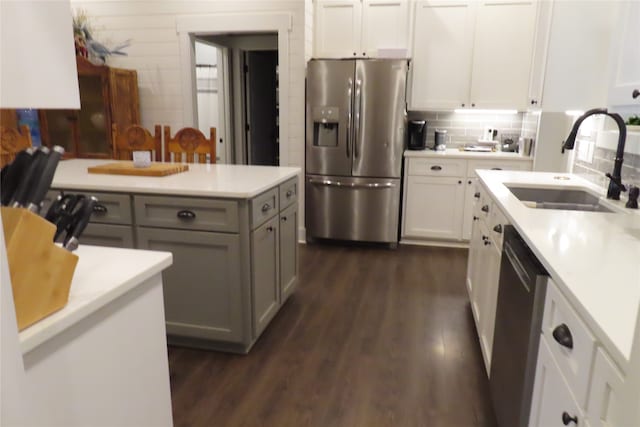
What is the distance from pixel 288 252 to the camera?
296 cm

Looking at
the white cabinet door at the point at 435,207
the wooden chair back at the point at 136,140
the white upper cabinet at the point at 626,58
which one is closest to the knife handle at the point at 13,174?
the white upper cabinet at the point at 626,58

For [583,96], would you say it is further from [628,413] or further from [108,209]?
[108,209]

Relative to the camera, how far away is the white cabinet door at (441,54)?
13.8ft

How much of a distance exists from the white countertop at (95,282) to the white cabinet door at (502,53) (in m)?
3.85

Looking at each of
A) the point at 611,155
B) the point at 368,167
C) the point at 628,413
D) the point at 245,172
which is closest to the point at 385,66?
the point at 368,167

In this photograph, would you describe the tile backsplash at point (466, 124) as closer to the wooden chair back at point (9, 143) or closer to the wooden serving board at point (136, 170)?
the wooden serving board at point (136, 170)

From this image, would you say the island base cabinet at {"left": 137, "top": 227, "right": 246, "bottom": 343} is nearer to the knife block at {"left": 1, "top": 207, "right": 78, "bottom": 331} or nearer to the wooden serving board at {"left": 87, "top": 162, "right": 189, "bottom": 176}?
the wooden serving board at {"left": 87, "top": 162, "right": 189, "bottom": 176}

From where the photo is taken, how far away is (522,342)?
1.47 m

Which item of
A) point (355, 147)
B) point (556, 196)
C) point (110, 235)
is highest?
point (355, 147)

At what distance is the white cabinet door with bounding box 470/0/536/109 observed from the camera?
410cm

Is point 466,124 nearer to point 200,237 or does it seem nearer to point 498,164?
point 498,164

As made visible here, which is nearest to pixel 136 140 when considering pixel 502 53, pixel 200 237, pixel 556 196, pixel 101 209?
pixel 101 209

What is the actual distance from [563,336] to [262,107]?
5.81 meters

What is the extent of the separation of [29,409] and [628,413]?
106cm
